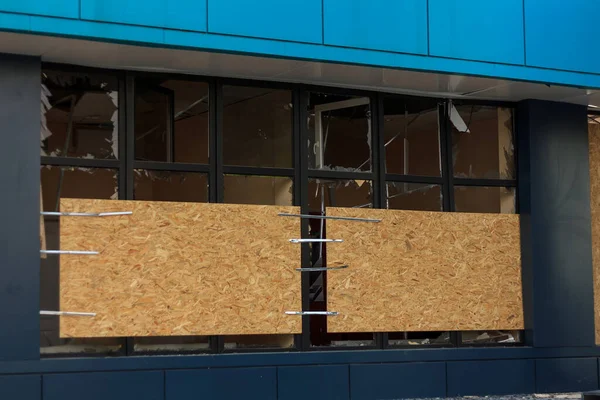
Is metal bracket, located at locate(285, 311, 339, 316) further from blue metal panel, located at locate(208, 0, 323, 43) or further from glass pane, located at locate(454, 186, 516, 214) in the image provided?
blue metal panel, located at locate(208, 0, 323, 43)

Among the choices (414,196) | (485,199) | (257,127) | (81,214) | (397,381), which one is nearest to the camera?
(81,214)

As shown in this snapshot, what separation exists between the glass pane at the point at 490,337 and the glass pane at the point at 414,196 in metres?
1.74

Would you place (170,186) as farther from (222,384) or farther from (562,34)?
(562,34)

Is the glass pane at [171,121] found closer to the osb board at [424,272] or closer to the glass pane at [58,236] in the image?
the glass pane at [58,236]

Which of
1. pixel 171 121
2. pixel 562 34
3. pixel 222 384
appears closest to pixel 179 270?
pixel 222 384

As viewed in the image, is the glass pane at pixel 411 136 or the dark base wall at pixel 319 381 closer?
the dark base wall at pixel 319 381

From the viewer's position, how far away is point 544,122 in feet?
46.6

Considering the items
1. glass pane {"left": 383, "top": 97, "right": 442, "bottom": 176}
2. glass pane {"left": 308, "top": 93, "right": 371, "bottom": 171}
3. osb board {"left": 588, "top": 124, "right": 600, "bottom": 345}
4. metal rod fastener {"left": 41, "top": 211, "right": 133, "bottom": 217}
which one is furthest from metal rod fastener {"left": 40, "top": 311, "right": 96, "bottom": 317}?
osb board {"left": 588, "top": 124, "right": 600, "bottom": 345}

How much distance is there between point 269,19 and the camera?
1160 centimetres

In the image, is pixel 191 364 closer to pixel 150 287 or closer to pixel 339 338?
pixel 150 287

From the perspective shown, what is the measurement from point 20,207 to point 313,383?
409cm

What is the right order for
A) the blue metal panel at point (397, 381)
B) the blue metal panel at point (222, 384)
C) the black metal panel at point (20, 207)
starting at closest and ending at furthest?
the black metal panel at point (20, 207), the blue metal panel at point (222, 384), the blue metal panel at point (397, 381)

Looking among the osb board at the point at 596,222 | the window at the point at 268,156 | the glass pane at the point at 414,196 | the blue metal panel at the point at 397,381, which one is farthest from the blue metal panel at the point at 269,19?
the osb board at the point at 596,222

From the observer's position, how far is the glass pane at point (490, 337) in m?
13.7
